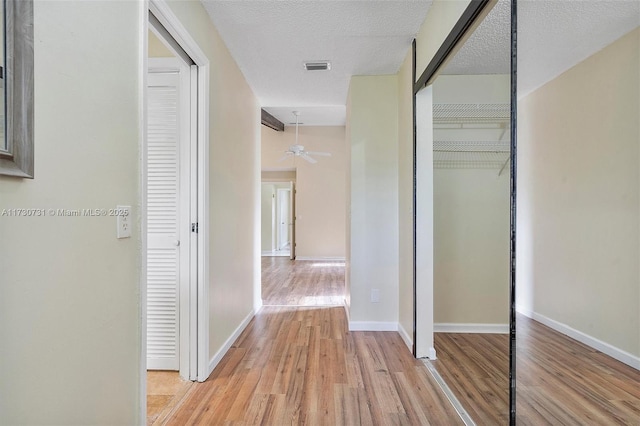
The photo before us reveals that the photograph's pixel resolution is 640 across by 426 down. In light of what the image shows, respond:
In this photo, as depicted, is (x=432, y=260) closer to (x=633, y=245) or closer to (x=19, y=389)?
(x=633, y=245)

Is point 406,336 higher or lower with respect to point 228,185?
lower

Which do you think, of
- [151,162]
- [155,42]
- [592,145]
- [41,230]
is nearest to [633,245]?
[592,145]

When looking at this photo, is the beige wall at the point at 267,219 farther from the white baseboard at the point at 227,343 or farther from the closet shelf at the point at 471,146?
the closet shelf at the point at 471,146

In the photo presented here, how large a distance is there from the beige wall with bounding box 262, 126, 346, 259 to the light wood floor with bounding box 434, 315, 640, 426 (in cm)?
574

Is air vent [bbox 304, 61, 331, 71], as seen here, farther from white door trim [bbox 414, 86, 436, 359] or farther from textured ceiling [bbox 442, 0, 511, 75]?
textured ceiling [bbox 442, 0, 511, 75]

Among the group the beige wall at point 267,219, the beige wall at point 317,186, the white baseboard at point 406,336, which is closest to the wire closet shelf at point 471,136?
the white baseboard at point 406,336

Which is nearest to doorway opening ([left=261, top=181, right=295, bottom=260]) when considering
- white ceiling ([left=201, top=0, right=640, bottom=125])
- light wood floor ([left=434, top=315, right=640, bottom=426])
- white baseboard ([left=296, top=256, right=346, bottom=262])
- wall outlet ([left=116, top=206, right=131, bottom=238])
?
white baseboard ([left=296, top=256, right=346, bottom=262])

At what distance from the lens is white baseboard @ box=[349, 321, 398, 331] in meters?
3.00

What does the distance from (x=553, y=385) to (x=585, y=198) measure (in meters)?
0.74

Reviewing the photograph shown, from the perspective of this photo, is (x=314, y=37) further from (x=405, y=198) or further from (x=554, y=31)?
(x=554, y=31)

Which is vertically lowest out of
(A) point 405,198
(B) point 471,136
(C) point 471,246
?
(C) point 471,246

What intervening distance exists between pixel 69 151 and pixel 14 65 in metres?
0.27

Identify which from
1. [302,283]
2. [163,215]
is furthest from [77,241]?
[302,283]

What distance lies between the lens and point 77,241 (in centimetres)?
102
